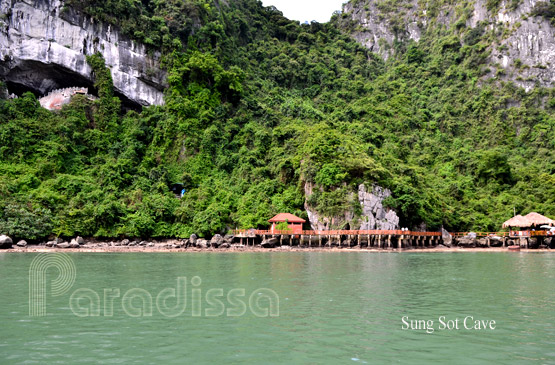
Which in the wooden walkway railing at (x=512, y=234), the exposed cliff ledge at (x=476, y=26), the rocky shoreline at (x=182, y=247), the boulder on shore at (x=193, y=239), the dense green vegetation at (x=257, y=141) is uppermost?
the exposed cliff ledge at (x=476, y=26)

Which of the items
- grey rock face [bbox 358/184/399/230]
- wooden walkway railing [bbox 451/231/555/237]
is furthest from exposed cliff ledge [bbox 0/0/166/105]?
wooden walkway railing [bbox 451/231/555/237]

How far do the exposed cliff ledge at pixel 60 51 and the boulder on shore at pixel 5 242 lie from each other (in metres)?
27.9

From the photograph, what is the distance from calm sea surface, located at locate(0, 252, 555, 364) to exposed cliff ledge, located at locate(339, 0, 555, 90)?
74.4 metres

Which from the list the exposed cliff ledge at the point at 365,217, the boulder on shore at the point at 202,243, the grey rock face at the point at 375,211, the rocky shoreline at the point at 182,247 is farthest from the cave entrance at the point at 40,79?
the grey rock face at the point at 375,211

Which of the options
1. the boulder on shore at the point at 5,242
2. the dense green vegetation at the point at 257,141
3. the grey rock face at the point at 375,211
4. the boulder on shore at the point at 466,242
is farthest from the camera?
the boulder on shore at the point at 466,242

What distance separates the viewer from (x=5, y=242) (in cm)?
3825

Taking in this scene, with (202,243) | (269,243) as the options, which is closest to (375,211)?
(269,243)

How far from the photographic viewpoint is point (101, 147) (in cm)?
5756

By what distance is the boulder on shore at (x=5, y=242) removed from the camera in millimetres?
38094

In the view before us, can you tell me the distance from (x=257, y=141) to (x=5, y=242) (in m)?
32.3

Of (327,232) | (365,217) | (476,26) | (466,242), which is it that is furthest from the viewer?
(476,26)

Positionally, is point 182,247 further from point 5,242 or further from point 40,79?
point 40,79

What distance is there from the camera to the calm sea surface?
8734mm

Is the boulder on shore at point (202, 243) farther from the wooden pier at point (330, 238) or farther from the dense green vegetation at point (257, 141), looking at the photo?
the wooden pier at point (330, 238)
